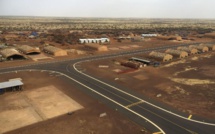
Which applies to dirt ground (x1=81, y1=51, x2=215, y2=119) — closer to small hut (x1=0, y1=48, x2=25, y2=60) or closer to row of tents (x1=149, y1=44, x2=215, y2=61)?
row of tents (x1=149, y1=44, x2=215, y2=61)

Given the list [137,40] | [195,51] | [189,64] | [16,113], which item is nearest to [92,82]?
[16,113]

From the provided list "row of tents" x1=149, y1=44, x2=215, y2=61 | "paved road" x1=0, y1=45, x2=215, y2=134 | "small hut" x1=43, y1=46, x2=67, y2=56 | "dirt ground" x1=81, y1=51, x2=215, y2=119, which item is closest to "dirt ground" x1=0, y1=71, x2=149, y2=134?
"paved road" x1=0, y1=45, x2=215, y2=134

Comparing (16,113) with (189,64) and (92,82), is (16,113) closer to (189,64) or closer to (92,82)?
(92,82)

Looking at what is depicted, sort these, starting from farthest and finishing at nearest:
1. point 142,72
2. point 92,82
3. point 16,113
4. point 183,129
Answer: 1. point 142,72
2. point 92,82
3. point 16,113
4. point 183,129

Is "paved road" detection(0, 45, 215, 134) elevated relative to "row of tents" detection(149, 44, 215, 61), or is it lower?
lower

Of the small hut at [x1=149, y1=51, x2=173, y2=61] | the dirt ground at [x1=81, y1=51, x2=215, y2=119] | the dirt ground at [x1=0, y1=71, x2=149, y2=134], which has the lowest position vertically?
the dirt ground at [x1=0, y1=71, x2=149, y2=134]

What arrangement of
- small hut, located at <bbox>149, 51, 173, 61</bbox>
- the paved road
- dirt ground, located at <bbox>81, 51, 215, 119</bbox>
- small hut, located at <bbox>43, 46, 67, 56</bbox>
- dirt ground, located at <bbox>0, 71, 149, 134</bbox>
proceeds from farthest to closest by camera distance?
small hut, located at <bbox>43, 46, 67, 56</bbox> < small hut, located at <bbox>149, 51, 173, 61</bbox> < dirt ground, located at <bbox>81, 51, 215, 119</bbox> < the paved road < dirt ground, located at <bbox>0, 71, 149, 134</bbox>
